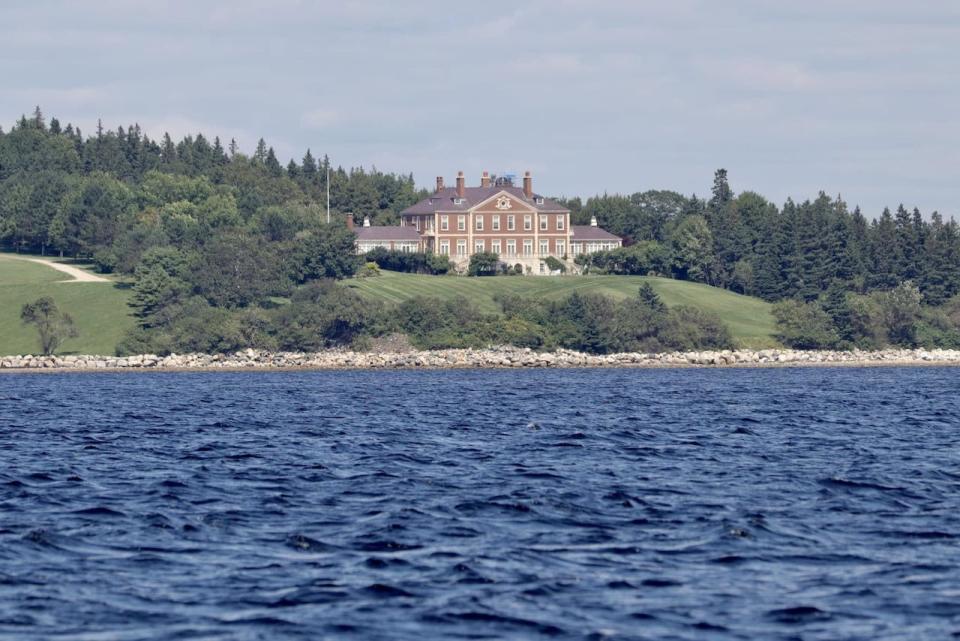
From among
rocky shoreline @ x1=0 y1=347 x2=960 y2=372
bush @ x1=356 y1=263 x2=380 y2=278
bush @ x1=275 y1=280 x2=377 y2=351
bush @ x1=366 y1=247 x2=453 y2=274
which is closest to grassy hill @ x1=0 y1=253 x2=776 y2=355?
bush @ x1=356 y1=263 x2=380 y2=278

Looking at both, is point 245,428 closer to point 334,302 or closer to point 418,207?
point 334,302

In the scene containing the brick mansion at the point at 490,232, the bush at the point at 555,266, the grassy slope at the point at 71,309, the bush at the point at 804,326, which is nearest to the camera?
the grassy slope at the point at 71,309

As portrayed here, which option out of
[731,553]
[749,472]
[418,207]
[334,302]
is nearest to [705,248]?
[418,207]

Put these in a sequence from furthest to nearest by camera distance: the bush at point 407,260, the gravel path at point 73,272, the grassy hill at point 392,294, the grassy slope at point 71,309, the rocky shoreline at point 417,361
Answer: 1. the bush at point 407,260
2. the gravel path at point 73,272
3. the grassy hill at point 392,294
4. the grassy slope at point 71,309
5. the rocky shoreline at point 417,361

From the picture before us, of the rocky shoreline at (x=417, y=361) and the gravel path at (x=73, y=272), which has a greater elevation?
the gravel path at (x=73, y=272)

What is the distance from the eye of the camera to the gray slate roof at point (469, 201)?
15075cm

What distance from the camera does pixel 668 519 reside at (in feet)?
76.5

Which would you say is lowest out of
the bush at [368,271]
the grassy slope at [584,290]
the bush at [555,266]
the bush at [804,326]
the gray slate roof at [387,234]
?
the bush at [804,326]

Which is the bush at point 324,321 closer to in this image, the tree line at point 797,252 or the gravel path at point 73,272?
the gravel path at point 73,272

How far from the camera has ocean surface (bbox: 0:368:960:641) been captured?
Answer: 1670cm

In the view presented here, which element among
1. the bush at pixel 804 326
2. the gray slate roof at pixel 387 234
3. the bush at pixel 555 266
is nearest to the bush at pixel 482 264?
the bush at pixel 555 266

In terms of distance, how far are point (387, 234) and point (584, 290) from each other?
A: 3571 cm

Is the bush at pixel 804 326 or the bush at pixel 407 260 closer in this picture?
the bush at pixel 804 326

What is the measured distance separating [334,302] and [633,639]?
88172mm
